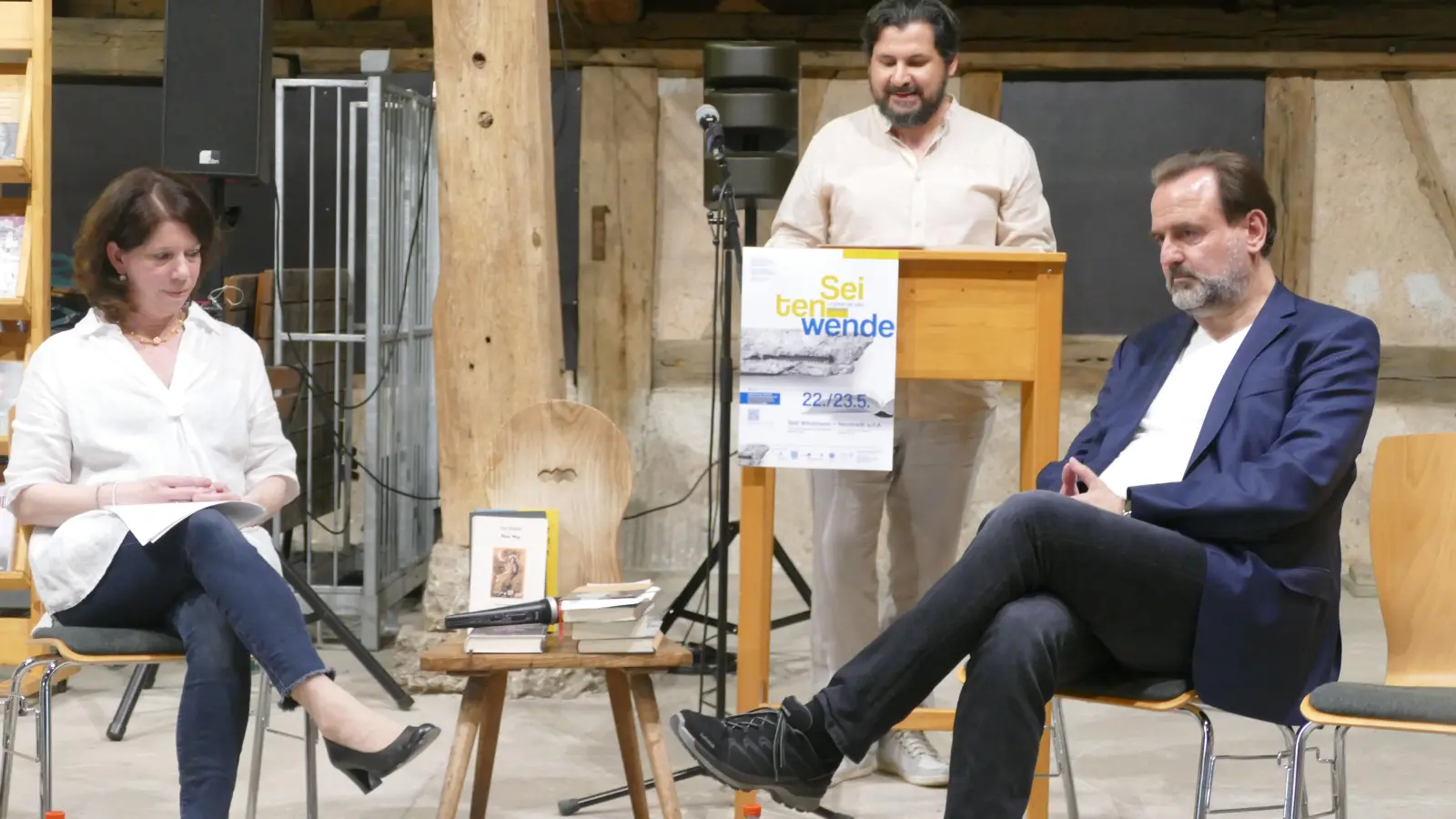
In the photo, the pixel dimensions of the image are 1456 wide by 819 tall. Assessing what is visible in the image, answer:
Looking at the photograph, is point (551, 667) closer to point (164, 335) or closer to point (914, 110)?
point (164, 335)

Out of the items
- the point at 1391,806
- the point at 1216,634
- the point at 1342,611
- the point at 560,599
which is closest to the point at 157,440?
the point at 560,599

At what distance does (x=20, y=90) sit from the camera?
13.3 feet

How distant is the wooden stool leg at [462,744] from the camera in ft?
8.77

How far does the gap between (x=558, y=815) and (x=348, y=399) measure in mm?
2213

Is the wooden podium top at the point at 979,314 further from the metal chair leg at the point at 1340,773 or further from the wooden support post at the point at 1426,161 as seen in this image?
the wooden support post at the point at 1426,161

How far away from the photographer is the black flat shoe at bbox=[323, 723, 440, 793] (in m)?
2.50

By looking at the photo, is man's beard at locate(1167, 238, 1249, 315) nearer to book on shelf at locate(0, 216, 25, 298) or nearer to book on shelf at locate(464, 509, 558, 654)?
book on shelf at locate(464, 509, 558, 654)

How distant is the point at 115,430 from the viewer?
2828mm

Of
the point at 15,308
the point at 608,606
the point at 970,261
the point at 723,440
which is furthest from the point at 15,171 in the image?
the point at 970,261

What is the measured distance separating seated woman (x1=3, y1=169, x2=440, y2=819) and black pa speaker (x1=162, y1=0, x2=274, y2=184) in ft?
3.74

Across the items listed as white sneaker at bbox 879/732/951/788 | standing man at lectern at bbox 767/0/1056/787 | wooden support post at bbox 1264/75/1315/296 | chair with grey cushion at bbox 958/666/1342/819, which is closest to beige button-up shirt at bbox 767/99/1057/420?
standing man at lectern at bbox 767/0/1056/787

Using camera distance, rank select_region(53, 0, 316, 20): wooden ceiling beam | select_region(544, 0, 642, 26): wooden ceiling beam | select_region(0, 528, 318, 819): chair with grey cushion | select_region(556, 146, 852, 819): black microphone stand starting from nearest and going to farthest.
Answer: select_region(0, 528, 318, 819): chair with grey cushion → select_region(556, 146, 852, 819): black microphone stand → select_region(544, 0, 642, 26): wooden ceiling beam → select_region(53, 0, 316, 20): wooden ceiling beam

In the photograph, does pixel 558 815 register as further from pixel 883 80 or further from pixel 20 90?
pixel 20 90

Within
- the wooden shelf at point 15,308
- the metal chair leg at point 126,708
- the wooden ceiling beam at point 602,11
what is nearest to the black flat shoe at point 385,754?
the metal chair leg at point 126,708
